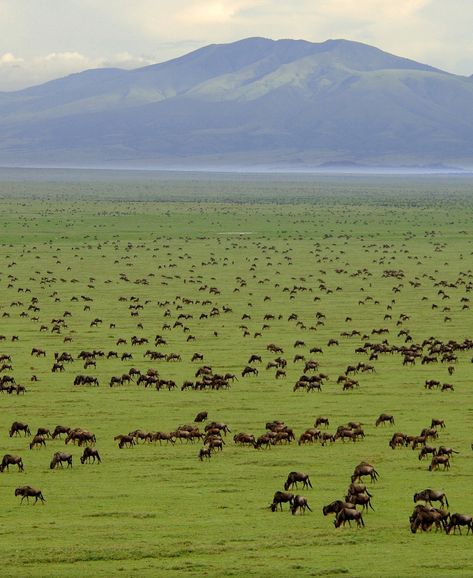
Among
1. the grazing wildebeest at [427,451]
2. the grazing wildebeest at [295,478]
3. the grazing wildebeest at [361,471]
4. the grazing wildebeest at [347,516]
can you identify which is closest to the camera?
the grazing wildebeest at [347,516]

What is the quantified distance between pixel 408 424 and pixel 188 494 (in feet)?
29.8

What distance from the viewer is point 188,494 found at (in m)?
24.7

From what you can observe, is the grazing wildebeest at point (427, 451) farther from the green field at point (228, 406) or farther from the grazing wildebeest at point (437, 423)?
the grazing wildebeest at point (437, 423)

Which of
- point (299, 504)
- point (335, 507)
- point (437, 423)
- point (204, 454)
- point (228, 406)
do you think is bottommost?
point (228, 406)

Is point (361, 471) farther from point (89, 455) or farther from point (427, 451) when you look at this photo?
point (89, 455)

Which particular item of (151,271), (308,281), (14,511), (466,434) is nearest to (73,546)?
(14,511)

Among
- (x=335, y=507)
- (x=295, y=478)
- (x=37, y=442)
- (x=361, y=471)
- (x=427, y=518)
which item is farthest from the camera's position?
(x=37, y=442)

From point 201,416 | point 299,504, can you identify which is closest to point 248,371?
point 201,416

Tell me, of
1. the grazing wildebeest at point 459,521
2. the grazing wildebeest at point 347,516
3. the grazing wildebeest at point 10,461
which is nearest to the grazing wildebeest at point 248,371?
the grazing wildebeest at point 10,461

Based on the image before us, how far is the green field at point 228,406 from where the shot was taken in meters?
20.7

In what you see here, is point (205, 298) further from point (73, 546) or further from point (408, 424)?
point (73, 546)

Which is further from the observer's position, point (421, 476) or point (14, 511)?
point (421, 476)

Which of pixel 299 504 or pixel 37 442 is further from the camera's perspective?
pixel 37 442

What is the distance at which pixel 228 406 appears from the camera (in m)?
34.7
